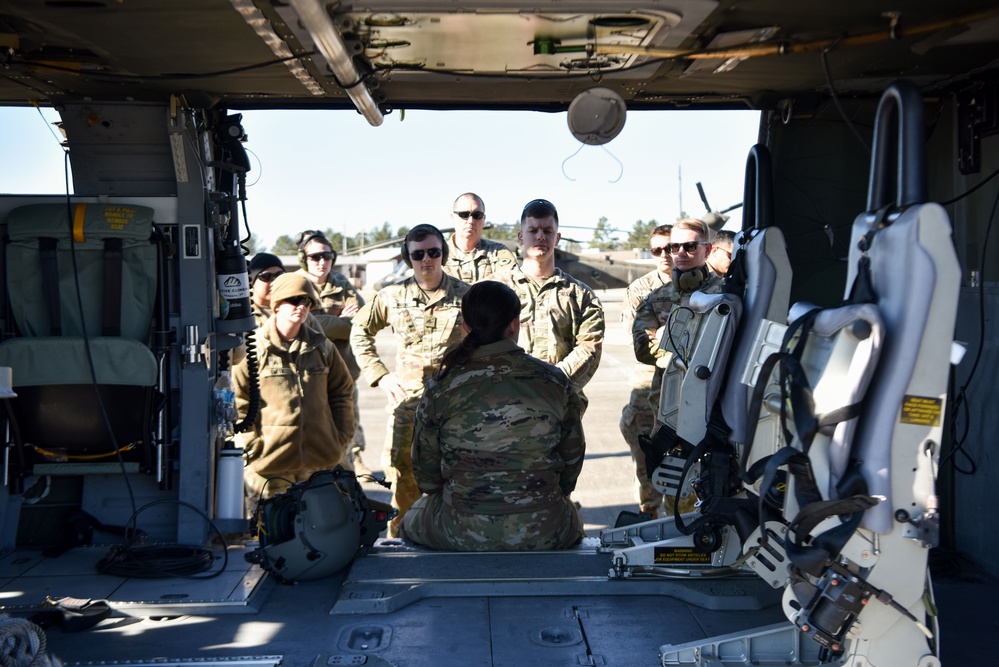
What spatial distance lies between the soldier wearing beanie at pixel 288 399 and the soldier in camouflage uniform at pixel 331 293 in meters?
1.78

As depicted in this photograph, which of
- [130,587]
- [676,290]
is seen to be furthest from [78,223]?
[676,290]

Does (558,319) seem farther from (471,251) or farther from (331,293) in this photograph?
(331,293)

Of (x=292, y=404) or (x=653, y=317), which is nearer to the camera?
(x=292, y=404)

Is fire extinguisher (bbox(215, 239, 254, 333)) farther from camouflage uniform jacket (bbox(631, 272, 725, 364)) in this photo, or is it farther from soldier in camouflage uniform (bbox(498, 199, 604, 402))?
camouflage uniform jacket (bbox(631, 272, 725, 364))

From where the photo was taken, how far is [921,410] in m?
2.38

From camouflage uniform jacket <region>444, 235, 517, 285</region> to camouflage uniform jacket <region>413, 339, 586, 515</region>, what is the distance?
9.52ft

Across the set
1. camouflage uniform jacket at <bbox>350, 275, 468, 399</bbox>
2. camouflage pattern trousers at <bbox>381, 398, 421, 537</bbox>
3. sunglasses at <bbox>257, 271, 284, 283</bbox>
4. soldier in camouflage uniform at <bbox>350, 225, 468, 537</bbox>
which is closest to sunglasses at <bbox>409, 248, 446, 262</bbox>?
soldier in camouflage uniform at <bbox>350, 225, 468, 537</bbox>

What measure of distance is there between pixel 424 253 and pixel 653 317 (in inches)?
56.8

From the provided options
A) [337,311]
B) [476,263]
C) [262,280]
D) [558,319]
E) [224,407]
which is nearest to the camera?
[224,407]

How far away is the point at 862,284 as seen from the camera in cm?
251

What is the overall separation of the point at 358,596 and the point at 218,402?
136 centimetres

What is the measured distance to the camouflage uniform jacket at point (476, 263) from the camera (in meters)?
6.56

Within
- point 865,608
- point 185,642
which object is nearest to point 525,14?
point 865,608

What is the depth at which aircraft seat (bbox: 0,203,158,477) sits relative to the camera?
3859 mm
